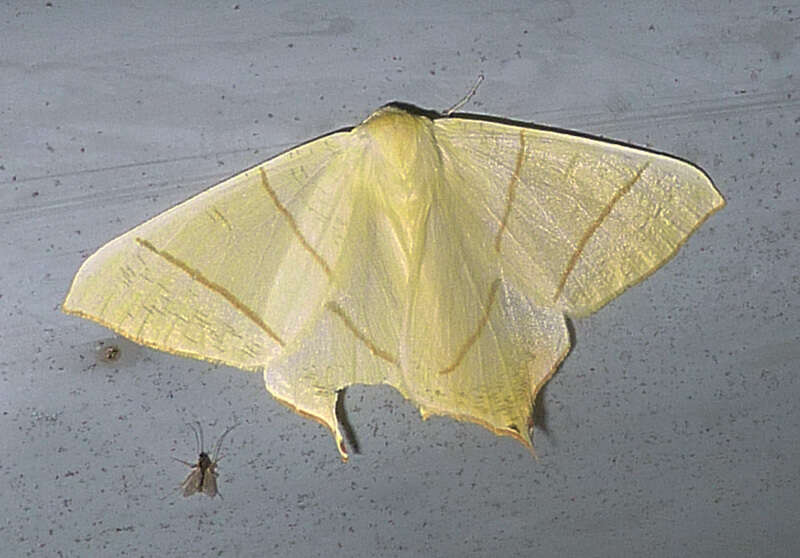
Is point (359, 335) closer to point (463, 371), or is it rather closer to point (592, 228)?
point (463, 371)

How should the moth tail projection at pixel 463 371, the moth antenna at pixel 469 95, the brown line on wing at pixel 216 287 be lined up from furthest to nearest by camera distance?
the moth antenna at pixel 469 95 → the moth tail projection at pixel 463 371 → the brown line on wing at pixel 216 287

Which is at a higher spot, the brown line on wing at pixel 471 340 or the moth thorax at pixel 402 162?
the moth thorax at pixel 402 162

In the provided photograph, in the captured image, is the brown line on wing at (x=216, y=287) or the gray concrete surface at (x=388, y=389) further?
the gray concrete surface at (x=388, y=389)

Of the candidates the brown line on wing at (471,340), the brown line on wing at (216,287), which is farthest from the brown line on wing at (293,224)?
the brown line on wing at (471,340)

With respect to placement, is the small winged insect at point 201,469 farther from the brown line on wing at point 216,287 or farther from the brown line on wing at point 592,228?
the brown line on wing at point 592,228

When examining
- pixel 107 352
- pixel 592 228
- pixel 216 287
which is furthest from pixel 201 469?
pixel 592 228

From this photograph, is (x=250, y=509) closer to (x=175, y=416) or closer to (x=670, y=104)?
(x=175, y=416)

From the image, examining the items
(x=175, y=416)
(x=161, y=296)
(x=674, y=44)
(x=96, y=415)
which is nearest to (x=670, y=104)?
(x=674, y=44)
